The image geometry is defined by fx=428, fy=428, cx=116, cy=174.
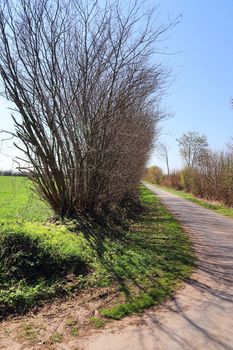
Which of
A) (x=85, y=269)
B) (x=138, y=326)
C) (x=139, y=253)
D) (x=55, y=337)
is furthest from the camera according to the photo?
(x=139, y=253)

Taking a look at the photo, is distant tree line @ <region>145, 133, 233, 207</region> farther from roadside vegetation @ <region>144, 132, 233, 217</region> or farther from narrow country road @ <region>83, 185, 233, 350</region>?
narrow country road @ <region>83, 185, 233, 350</region>

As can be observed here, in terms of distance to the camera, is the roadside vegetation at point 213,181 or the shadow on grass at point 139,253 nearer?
the shadow on grass at point 139,253

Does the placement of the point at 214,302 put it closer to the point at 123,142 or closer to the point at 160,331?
the point at 160,331

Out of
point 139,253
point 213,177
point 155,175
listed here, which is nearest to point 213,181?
point 213,177

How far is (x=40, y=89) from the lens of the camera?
35.4ft

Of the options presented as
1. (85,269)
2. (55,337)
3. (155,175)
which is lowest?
(55,337)

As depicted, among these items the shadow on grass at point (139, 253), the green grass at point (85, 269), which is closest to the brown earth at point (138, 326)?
the green grass at point (85, 269)

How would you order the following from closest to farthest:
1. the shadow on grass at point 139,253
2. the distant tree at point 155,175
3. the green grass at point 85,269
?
the green grass at point 85,269 → the shadow on grass at point 139,253 → the distant tree at point 155,175

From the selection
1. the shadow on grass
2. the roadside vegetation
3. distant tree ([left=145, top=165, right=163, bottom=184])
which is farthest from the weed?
distant tree ([left=145, top=165, right=163, bottom=184])

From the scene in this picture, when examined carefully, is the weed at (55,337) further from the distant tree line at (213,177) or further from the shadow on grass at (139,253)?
the distant tree line at (213,177)

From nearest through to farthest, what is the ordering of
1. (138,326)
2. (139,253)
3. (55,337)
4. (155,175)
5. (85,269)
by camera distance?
1. (55,337)
2. (138,326)
3. (85,269)
4. (139,253)
5. (155,175)

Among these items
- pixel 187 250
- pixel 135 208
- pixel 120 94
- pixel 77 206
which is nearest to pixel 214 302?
pixel 187 250

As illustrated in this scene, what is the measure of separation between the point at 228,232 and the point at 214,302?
24.7 feet

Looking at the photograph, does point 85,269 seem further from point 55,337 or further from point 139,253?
point 55,337
